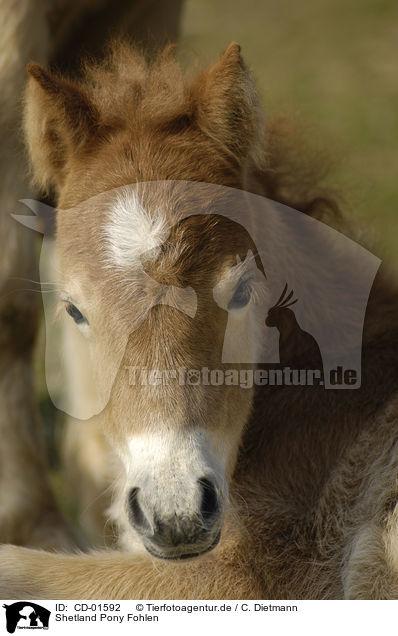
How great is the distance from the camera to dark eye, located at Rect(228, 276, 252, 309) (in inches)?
62.2

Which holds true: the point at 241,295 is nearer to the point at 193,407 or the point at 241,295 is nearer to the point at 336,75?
the point at 193,407

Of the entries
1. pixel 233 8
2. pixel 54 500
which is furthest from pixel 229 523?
pixel 233 8

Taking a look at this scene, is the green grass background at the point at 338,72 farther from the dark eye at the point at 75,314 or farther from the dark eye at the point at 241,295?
the dark eye at the point at 75,314

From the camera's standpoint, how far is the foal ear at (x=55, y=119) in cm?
160

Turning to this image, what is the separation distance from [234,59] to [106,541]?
1.45 meters

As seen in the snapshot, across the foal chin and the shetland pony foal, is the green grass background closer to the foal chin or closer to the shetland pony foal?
the shetland pony foal

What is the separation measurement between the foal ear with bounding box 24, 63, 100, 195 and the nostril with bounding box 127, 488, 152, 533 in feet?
2.76

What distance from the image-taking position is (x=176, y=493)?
1.26m

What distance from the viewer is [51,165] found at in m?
1.76
